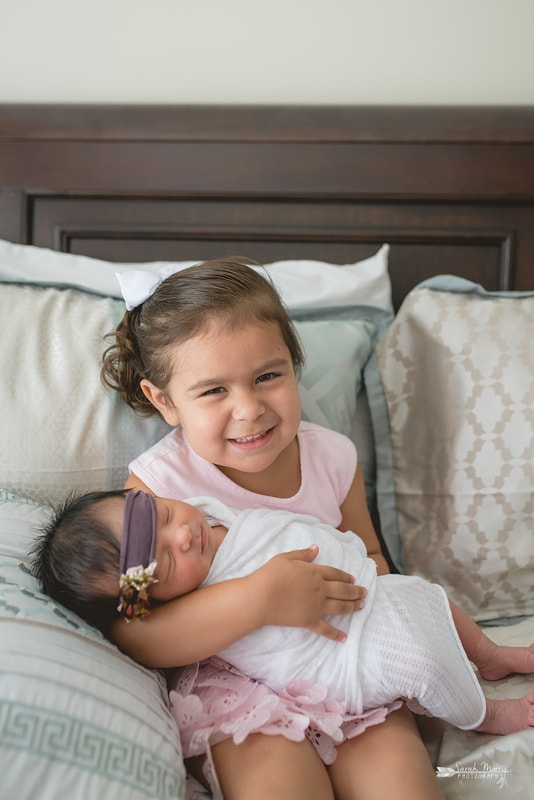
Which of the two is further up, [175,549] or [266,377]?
[266,377]

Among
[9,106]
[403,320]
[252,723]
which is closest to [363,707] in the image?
[252,723]

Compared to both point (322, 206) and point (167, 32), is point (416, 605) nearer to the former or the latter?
point (322, 206)

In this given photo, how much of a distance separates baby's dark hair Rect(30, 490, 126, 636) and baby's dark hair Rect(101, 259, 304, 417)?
12.0 inches

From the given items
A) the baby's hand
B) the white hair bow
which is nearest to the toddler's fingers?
the baby's hand

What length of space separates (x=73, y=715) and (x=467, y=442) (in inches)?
34.6

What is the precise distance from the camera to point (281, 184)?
160 centimetres

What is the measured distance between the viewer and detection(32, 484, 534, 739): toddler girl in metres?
0.91

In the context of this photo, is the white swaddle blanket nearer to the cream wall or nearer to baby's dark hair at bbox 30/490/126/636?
baby's dark hair at bbox 30/490/126/636

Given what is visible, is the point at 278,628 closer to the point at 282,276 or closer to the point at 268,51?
the point at 282,276

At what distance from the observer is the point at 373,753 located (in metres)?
0.89

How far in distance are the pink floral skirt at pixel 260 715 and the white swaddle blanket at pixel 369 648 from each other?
0.05ft

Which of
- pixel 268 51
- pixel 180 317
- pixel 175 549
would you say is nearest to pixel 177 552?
pixel 175 549

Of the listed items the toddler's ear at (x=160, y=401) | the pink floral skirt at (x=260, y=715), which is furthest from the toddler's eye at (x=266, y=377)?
the pink floral skirt at (x=260, y=715)

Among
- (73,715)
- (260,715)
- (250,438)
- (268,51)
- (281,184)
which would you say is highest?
(268,51)
